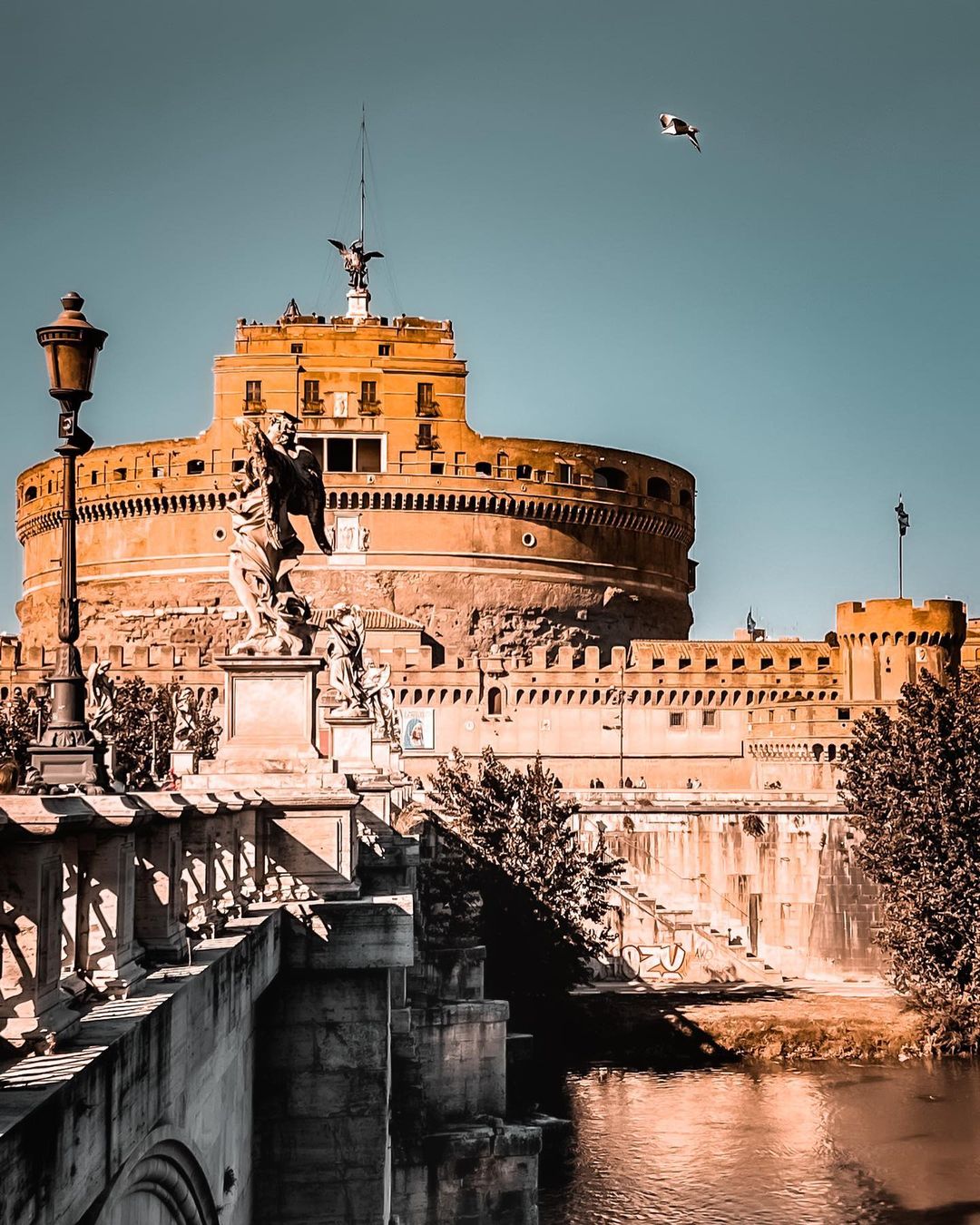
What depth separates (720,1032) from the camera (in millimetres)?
29953

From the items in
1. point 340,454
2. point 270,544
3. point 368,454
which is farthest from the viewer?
point 368,454

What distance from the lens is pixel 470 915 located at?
25.6 metres

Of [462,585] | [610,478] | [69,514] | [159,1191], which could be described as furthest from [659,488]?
[159,1191]

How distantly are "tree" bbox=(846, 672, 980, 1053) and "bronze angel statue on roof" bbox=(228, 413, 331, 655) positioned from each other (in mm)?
21773

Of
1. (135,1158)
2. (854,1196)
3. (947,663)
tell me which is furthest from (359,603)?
(135,1158)

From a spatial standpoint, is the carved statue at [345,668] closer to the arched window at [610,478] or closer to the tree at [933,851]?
the tree at [933,851]

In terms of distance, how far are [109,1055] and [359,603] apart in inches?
2575

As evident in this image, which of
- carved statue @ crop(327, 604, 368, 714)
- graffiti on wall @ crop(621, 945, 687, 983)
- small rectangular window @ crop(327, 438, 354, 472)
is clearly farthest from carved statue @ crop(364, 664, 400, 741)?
small rectangular window @ crop(327, 438, 354, 472)

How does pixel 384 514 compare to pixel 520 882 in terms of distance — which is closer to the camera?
pixel 520 882

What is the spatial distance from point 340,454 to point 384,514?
12.4 feet

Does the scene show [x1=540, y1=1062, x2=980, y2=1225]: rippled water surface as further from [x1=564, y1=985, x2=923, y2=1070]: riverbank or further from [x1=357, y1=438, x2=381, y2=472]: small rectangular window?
[x1=357, y1=438, x2=381, y2=472]: small rectangular window

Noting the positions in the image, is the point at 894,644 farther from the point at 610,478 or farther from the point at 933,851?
the point at 933,851

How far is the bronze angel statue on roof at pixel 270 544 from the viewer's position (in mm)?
10281

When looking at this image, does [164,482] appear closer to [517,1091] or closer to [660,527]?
[660,527]
